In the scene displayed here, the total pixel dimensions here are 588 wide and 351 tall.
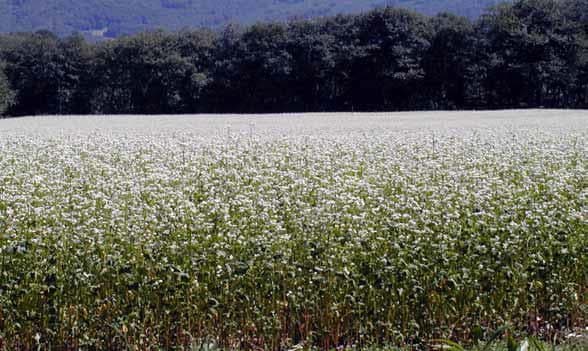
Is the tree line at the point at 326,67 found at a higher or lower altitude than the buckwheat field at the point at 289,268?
higher

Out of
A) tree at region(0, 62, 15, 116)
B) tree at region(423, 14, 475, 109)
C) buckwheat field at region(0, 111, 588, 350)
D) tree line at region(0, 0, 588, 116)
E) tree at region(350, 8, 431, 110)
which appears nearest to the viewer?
buckwheat field at region(0, 111, 588, 350)

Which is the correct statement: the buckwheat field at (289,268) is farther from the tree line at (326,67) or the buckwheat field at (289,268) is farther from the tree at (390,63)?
the tree line at (326,67)

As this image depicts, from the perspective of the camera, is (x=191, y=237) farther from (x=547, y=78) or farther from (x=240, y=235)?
(x=547, y=78)

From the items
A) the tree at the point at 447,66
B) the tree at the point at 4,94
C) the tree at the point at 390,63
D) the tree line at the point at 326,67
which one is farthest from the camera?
the tree at the point at 447,66

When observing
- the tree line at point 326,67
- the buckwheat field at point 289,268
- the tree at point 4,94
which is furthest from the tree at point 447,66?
the buckwheat field at point 289,268

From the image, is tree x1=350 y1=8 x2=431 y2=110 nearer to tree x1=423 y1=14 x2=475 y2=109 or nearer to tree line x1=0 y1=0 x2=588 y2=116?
tree line x1=0 y1=0 x2=588 y2=116

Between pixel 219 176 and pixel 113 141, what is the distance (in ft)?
28.3

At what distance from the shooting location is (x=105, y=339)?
7965 mm

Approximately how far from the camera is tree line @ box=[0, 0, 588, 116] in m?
51.0

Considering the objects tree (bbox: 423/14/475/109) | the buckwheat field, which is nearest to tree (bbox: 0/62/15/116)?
tree (bbox: 423/14/475/109)

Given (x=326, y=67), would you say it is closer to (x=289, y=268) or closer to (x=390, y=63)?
(x=390, y=63)

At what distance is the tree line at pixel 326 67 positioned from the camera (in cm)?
5100

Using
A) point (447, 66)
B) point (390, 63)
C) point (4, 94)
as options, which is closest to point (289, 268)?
point (390, 63)

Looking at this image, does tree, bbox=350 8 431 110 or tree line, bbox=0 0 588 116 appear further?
tree, bbox=350 8 431 110
